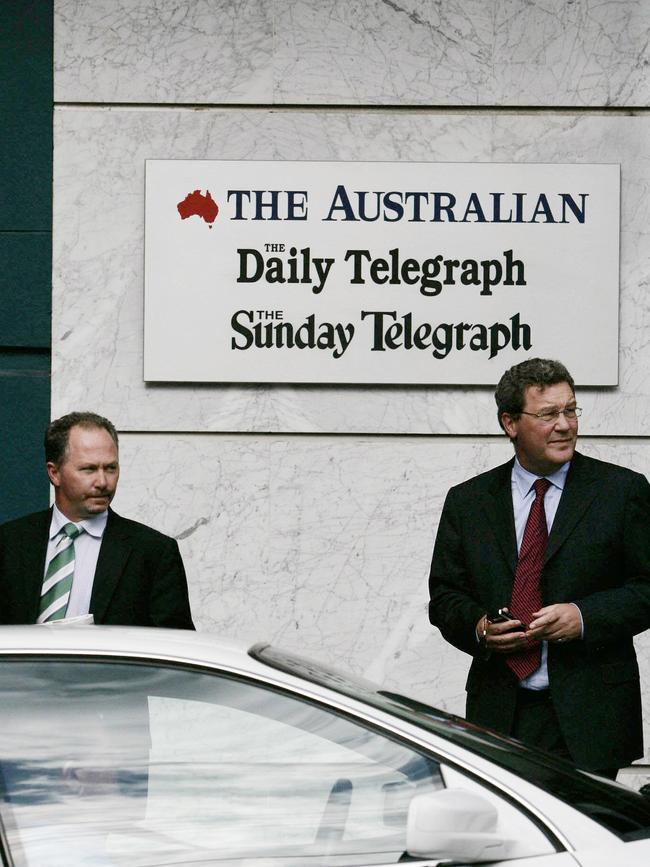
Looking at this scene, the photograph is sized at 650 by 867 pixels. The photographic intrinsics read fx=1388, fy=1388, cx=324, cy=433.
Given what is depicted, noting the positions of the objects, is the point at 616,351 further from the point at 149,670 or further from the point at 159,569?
the point at 149,670

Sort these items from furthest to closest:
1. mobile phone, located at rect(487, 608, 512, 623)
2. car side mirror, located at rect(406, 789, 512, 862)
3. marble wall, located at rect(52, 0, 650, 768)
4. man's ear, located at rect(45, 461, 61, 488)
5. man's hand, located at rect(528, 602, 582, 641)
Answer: marble wall, located at rect(52, 0, 650, 768)
man's ear, located at rect(45, 461, 61, 488)
mobile phone, located at rect(487, 608, 512, 623)
man's hand, located at rect(528, 602, 582, 641)
car side mirror, located at rect(406, 789, 512, 862)

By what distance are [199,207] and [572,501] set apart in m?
2.95

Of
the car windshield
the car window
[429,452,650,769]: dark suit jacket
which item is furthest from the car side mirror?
[429,452,650,769]: dark suit jacket

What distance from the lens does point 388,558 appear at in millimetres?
6863

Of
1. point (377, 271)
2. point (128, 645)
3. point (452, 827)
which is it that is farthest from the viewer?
point (377, 271)

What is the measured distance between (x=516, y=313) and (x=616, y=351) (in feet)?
1.74

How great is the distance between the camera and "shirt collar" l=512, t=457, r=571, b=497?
4848 millimetres

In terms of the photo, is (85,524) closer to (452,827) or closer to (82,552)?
(82,552)

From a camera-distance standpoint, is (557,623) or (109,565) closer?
(557,623)

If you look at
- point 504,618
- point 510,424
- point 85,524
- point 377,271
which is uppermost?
point 377,271

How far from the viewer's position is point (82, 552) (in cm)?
484

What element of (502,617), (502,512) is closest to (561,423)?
(502,512)

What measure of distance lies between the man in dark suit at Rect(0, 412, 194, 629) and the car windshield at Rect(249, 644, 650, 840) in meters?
1.58

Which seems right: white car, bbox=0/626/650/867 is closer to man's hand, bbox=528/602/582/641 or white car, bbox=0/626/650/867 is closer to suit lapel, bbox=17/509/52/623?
man's hand, bbox=528/602/582/641
